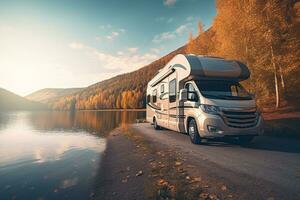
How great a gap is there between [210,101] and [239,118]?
137 cm

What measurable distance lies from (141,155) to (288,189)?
5.26 meters

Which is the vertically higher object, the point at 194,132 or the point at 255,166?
the point at 194,132

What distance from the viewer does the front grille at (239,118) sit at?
8695mm

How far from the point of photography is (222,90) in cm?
984

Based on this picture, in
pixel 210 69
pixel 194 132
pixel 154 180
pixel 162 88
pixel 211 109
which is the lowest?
pixel 154 180

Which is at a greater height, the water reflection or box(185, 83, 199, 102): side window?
box(185, 83, 199, 102): side window

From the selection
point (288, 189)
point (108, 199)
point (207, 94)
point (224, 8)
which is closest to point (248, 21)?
point (224, 8)

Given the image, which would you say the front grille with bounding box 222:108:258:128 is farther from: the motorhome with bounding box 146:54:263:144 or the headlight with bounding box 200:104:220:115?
the headlight with bounding box 200:104:220:115

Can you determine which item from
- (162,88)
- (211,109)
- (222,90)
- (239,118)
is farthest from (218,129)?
(162,88)

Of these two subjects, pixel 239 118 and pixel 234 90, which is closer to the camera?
pixel 239 118

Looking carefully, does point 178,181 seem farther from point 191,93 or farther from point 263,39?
point 263,39

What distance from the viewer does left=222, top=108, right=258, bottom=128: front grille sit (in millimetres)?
8695

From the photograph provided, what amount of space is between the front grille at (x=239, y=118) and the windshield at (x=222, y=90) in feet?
2.19

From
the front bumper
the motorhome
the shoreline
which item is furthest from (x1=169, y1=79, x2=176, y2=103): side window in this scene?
the shoreline
